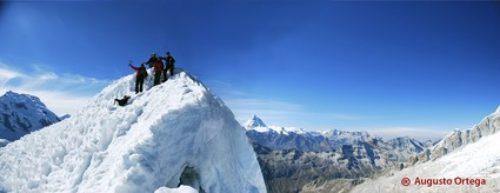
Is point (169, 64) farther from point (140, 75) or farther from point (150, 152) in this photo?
point (150, 152)

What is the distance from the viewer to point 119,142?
2095cm

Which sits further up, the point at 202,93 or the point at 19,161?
the point at 202,93

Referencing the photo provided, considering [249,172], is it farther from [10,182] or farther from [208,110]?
[10,182]

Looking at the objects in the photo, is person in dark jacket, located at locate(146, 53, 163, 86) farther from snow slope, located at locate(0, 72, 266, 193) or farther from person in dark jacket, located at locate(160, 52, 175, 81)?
snow slope, located at locate(0, 72, 266, 193)

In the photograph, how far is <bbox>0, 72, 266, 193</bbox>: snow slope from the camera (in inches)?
743

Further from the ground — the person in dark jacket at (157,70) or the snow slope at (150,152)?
the person in dark jacket at (157,70)

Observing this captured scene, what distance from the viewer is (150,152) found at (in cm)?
1909

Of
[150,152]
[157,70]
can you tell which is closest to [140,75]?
[157,70]

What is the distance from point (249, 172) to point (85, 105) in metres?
11.7

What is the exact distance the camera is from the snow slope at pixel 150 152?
18867mm

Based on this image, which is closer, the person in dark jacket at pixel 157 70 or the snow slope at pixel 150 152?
the snow slope at pixel 150 152

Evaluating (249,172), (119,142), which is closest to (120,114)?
(119,142)

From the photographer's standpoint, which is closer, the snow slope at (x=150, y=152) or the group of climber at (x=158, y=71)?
the snow slope at (x=150, y=152)

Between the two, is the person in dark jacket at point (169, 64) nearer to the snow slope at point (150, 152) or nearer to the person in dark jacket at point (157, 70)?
the person in dark jacket at point (157, 70)
